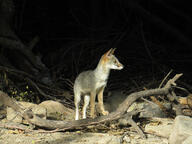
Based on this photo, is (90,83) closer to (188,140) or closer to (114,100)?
(114,100)

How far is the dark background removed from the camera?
Result: 6969 millimetres

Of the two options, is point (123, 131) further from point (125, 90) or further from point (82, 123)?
point (125, 90)

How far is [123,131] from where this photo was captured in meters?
4.10

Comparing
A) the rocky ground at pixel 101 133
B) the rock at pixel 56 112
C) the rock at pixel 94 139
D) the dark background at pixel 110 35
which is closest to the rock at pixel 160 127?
the rocky ground at pixel 101 133

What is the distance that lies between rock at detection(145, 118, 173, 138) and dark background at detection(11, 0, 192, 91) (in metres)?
2.22

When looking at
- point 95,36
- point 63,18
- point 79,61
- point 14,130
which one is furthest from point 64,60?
point 14,130

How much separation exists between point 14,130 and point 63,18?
565 centimetres

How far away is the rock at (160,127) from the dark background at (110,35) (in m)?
2.22

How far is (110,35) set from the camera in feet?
26.6

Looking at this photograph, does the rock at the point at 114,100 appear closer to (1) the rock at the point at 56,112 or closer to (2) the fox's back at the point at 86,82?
(1) the rock at the point at 56,112

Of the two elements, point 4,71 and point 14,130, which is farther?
point 4,71

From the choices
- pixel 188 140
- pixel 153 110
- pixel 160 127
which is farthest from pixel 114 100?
pixel 188 140

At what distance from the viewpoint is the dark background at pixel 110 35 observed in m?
6.97

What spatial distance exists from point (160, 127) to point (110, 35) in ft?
14.5
